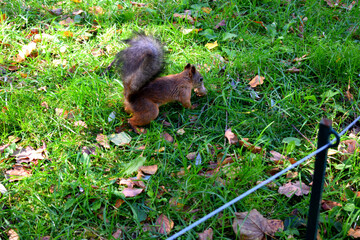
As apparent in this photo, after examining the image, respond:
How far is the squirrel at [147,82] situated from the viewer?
2.29 meters

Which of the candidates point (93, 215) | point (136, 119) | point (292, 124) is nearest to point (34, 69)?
point (136, 119)

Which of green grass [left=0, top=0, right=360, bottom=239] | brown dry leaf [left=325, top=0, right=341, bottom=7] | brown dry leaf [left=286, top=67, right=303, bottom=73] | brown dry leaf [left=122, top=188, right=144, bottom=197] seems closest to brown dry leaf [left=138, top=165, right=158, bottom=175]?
green grass [left=0, top=0, right=360, bottom=239]

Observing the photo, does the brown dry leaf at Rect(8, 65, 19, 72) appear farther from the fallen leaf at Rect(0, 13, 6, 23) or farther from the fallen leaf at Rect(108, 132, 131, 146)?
the fallen leaf at Rect(108, 132, 131, 146)

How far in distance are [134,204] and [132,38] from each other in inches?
47.1

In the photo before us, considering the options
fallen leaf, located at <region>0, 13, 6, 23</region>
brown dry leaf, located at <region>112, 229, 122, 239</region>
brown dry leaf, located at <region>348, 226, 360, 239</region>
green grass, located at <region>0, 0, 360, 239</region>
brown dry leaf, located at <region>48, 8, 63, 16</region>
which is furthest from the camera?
brown dry leaf, located at <region>48, 8, 63, 16</region>

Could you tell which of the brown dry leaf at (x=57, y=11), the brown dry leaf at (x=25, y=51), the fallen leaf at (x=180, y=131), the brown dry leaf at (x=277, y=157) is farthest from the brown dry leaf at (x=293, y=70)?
the brown dry leaf at (x=57, y=11)

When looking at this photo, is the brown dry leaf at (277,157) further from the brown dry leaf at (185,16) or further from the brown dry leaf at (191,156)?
the brown dry leaf at (185,16)

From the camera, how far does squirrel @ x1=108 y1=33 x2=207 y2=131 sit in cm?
229

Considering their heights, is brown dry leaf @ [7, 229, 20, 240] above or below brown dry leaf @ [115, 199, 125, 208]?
below

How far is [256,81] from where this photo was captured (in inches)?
112

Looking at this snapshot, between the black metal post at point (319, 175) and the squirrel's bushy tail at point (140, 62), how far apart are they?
1342mm

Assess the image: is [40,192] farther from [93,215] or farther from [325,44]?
[325,44]

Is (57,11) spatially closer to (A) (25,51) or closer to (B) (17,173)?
(A) (25,51)

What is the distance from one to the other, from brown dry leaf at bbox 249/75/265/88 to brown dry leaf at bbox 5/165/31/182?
1884 millimetres
